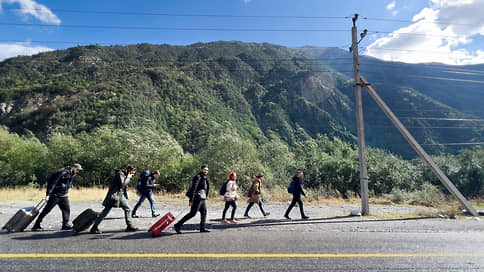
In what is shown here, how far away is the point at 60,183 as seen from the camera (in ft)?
22.1

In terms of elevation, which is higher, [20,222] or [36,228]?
[20,222]

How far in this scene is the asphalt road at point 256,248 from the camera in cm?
420

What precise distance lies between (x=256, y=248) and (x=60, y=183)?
18.6 ft

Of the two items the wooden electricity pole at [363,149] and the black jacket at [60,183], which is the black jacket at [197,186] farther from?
the wooden electricity pole at [363,149]

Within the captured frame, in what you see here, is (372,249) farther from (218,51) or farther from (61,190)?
(218,51)

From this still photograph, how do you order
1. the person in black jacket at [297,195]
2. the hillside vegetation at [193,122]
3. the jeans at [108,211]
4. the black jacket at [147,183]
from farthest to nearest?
1. the hillside vegetation at [193,122]
2. the black jacket at [147,183]
3. the person in black jacket at [297,195]
4. the jeans at [108,211]

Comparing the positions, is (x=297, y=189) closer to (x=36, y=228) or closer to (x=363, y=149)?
(x=363, y=149)

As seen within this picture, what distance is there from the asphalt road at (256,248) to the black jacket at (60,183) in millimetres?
992

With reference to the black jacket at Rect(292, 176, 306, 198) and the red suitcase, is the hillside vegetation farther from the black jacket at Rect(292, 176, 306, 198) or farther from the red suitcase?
the red suitcase

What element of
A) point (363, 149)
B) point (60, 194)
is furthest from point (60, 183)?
point (363, 149)

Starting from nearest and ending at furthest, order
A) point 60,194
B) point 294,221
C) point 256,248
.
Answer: point 256,248 → point 60,194 → point 294,221

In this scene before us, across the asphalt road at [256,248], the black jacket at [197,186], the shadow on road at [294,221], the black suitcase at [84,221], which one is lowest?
the shadow on road at [294,221]

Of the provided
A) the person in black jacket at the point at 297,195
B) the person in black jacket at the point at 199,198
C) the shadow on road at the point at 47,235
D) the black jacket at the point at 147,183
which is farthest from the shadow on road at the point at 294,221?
the shadow on road at the point at 47,235

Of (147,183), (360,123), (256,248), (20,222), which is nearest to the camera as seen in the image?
(256,248)
